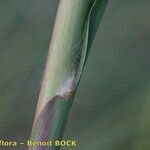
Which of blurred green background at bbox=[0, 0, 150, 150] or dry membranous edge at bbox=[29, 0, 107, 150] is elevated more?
blurred green background at bbox=[0, 0, 150, 150]

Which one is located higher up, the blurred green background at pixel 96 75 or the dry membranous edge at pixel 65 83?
the blurred green background at pixel 96 75

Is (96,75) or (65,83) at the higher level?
(96,75)

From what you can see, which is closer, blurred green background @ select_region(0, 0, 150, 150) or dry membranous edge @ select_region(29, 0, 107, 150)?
dry membranous edge @ select_region(29, 0, 107, 150)

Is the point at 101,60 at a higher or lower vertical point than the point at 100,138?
higher

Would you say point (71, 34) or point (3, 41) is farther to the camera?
point (3, 41)

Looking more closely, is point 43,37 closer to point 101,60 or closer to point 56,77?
point 101,60

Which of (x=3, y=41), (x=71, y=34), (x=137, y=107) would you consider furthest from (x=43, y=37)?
(x=71, y=34)

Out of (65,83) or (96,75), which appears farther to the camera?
(96,75)
